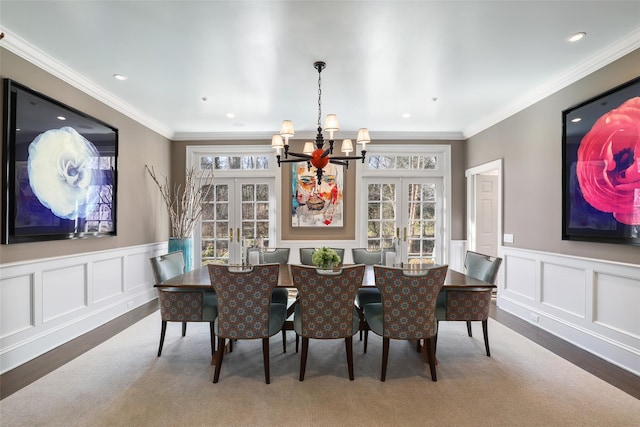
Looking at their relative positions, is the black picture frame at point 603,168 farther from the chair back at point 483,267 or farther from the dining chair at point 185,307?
the dining chair at point 185,307

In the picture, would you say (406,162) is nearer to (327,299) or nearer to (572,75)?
(572,75)

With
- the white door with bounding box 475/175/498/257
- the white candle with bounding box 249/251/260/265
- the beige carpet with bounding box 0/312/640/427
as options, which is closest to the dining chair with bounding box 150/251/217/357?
the beige carpet with bounding box 0/312/640/427

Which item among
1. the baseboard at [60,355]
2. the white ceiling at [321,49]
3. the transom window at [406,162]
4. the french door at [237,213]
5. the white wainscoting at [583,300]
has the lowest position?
the baseboard at [60,355]

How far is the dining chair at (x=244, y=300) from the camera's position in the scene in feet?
7.68

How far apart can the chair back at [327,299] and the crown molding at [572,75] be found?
287 centimetres

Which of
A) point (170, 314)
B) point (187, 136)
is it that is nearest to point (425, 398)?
point (170, 314)

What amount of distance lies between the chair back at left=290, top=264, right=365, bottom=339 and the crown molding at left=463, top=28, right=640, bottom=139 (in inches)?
113

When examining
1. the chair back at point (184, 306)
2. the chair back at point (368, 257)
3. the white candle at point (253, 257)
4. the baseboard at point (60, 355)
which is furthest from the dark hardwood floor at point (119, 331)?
the white candle at point (253, 257)

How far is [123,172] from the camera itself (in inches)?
167

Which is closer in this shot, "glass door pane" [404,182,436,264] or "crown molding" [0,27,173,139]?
"crown molding" [0,27,173,139]

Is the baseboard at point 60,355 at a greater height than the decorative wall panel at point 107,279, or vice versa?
the decorative wall panel at point 107,279

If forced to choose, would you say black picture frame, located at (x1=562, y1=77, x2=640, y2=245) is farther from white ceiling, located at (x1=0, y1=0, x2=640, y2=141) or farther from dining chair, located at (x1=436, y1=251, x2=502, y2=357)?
dining chair, located at (x1=436, y1=251, x2=502, y2=357)

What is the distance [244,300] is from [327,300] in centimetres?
61

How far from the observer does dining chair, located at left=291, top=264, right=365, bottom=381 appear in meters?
2.34
